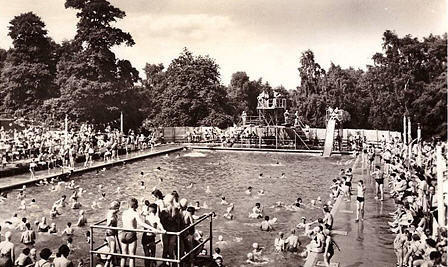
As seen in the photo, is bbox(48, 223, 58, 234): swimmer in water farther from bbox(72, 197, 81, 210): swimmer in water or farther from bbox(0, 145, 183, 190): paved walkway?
bbox(0, 145, 183, 190): paved walkway

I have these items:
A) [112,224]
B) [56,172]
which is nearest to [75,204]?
[56,172]

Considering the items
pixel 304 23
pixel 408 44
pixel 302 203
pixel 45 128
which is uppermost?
pixel 408 44

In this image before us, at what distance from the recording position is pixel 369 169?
1014 inches

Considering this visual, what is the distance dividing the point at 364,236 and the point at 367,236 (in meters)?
0.09

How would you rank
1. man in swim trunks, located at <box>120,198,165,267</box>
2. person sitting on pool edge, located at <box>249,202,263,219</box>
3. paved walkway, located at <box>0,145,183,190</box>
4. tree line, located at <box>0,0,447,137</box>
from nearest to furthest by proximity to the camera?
man in swim trunks, located at <box>120,198,165,267</box> < person sitting on pool edge, located at <box>249,202,263,219</box> < paved walkway, located at <box>0,145,183,190</box> < tree line, located at <box>0,0,447,137</box>

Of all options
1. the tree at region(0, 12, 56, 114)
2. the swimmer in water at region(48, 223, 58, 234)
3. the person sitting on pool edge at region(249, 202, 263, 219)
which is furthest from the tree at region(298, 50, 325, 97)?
the swimmer in water at region(48, 223, 58, 234)

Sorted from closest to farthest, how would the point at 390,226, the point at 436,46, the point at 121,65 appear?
the point at 390,226 < the point at 436,46 < the point at 121,65

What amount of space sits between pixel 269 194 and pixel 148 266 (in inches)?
Answer: 550

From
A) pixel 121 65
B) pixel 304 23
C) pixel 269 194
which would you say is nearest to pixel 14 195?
pixel 269 194

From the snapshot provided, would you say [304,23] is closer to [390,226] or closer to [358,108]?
[390,226]

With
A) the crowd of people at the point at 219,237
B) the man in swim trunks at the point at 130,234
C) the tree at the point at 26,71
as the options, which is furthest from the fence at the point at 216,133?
the man in swim trunks at the point at 130,234

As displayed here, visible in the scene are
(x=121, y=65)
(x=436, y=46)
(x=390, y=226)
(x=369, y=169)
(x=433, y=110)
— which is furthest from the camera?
(x=121, y=65)

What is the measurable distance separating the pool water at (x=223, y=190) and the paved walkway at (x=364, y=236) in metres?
1.47

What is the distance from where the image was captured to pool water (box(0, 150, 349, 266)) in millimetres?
14359
